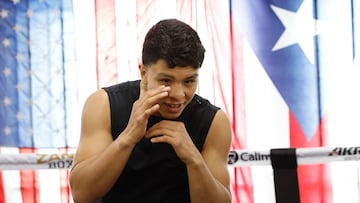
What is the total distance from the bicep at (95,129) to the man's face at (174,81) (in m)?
0.16

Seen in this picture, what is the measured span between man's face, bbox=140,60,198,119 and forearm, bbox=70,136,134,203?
0.13 metres

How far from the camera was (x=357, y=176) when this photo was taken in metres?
2.62

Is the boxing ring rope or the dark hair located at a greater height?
the dark hair

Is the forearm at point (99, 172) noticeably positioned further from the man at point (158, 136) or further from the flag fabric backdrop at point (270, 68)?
the flag fabric backdrop at point (270, 68)

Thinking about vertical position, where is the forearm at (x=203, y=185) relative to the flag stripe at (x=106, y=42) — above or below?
below

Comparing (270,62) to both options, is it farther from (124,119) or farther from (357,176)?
(124,119)

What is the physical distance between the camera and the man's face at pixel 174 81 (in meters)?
1.18

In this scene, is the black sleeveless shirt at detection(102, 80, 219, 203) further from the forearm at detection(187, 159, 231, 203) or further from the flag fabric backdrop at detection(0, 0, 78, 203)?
the flag fabric backdrop at detection(0, 0, 78, 203)

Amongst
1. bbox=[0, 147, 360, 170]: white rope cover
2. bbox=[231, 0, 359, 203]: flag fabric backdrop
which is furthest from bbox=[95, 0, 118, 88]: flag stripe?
bbox=[0, 147, 360, 170]: white rope cover

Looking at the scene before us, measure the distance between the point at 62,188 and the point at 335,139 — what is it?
1448 mm

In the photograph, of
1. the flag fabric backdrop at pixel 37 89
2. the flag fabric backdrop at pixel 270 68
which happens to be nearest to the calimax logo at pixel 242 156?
the flag fabric backdrop at pixel 270 68

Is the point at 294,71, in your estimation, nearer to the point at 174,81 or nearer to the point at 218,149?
the point at 218,149

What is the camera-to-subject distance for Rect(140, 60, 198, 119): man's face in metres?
1.18

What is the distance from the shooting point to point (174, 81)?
119 cm
